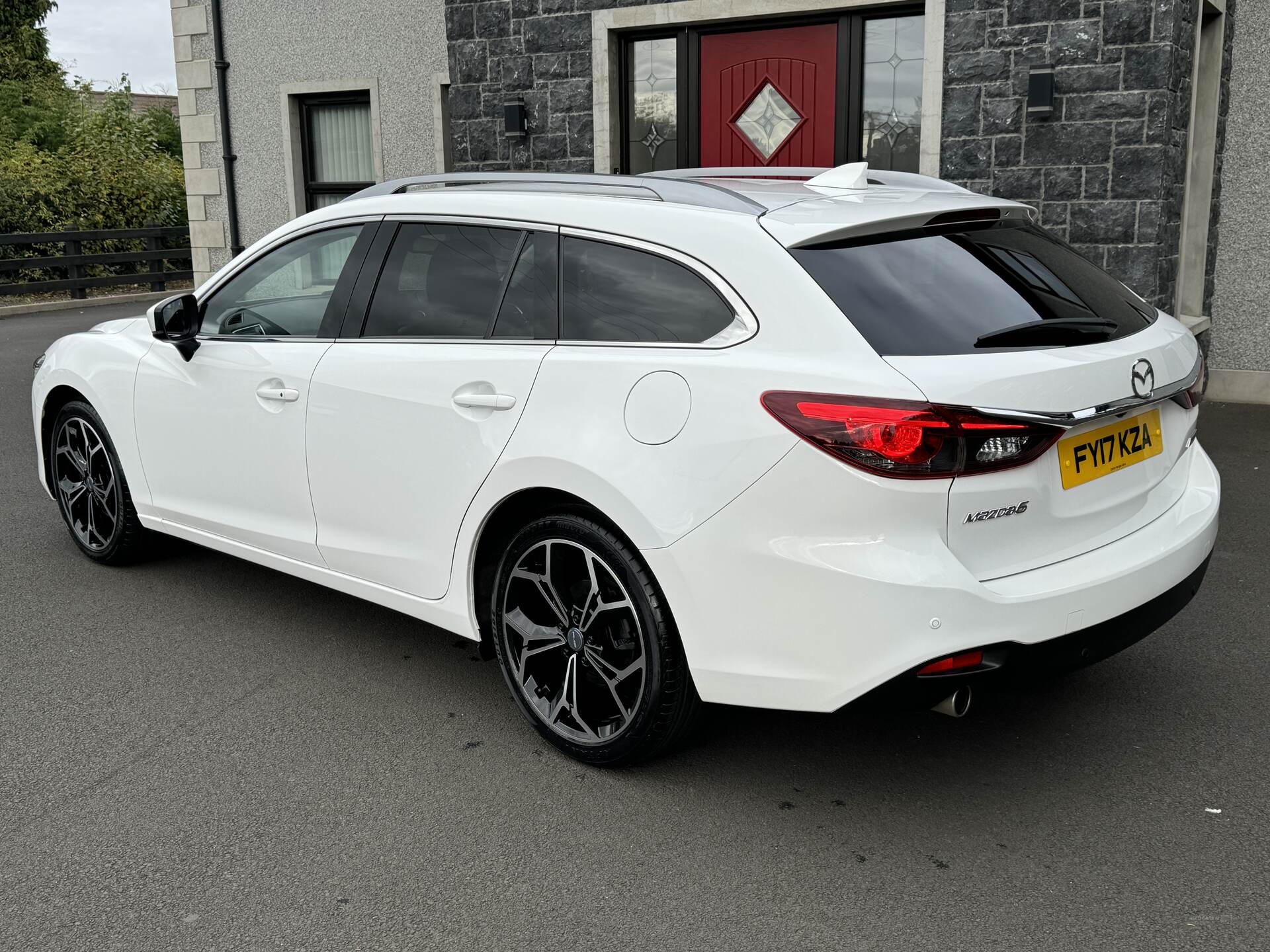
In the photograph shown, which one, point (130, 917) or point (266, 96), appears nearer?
point (130, 917)

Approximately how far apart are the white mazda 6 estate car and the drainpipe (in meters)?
8.99

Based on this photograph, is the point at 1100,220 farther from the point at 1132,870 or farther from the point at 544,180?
the point at 1132,870

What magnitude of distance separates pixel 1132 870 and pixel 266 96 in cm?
1161

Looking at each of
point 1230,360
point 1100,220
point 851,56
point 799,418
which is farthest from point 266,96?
point 799,418

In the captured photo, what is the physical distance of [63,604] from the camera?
16.7 ft

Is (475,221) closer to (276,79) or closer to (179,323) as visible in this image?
(179,323)

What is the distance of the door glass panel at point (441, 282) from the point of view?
380 cm

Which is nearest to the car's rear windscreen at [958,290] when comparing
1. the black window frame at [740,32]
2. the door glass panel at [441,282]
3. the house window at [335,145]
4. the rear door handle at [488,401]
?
the rear door handle at [488,401]

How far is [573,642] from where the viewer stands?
358 centimetres

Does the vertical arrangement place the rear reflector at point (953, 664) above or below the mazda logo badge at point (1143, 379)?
below

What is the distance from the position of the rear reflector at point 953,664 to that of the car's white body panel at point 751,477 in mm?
42

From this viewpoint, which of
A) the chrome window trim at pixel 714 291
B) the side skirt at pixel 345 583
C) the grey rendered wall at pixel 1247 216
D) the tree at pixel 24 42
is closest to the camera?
the chrome window trim at pixel 714 291

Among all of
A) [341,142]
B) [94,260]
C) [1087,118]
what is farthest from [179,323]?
[94,260]

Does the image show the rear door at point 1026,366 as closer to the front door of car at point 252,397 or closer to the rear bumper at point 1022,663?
the rear bumper at point 1022,663
